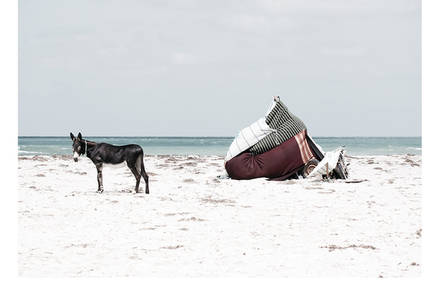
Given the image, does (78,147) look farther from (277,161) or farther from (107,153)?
(277,161)

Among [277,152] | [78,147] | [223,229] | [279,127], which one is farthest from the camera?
[279,127]

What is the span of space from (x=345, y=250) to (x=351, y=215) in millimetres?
2963

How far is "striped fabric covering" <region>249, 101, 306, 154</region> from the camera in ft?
50.9

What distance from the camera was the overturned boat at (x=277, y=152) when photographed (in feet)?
50.9

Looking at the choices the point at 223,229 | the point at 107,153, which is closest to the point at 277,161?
the point at 107,153

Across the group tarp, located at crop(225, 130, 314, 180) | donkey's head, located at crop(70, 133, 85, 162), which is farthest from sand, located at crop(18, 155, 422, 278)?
donkey's head, located at crop(70, 133, 85, 162)

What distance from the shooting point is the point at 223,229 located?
9.05 meters

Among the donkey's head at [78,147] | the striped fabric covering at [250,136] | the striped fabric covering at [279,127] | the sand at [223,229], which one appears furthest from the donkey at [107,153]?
the striped fabric covering at [279,127]

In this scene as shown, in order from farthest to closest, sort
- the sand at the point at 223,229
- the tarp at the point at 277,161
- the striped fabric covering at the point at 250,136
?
1. the striped fabric covering at the point at 250,136
2. the tarp at the point at 277,161
3. the sand at the point at 223,229

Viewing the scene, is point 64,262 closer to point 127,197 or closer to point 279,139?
point 127,197

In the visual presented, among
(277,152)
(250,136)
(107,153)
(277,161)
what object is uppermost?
(250,136)

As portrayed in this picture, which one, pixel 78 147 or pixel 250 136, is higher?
pixel 250 136

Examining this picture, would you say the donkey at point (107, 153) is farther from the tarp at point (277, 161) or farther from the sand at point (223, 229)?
the tarp at point (277, 161)

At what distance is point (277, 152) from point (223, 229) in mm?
6749
